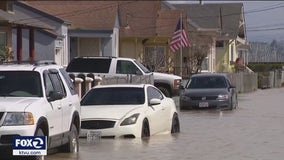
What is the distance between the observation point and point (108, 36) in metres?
45.8

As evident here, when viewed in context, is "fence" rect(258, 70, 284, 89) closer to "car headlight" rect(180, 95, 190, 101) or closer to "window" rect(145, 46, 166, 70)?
"window" rect(145, 46, 166, 70)

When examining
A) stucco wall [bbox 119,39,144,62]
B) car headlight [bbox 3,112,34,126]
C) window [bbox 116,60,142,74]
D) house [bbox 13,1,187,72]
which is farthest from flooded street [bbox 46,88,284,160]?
stucco wall [bbox 119,39,144,62]

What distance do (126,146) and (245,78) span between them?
36.5 meters

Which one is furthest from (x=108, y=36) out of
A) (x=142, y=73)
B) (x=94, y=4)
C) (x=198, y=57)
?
(x=142, y=73)

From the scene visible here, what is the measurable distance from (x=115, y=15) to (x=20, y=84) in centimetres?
3372

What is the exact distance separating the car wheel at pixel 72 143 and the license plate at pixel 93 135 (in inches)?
95.9

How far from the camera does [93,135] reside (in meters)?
17.1

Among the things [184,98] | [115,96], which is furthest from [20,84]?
[184,98]

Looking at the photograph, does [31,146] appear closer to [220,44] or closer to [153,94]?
[153,94]

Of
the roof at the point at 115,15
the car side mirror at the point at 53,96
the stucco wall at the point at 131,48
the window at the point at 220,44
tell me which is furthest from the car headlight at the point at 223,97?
the window at the point at 220,44

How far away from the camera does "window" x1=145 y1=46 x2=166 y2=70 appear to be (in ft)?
165

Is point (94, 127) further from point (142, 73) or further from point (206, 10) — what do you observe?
point (206, 10)

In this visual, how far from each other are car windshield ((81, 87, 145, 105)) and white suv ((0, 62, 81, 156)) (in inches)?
→ 146

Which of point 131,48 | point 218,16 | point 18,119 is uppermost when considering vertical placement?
point 218,16
